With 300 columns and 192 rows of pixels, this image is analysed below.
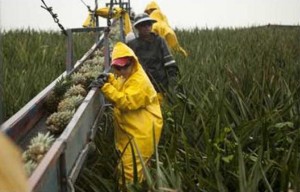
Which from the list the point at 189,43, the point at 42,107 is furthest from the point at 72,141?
the point at 189,43

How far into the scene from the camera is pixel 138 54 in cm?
498

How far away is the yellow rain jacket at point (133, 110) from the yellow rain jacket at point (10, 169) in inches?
93.7

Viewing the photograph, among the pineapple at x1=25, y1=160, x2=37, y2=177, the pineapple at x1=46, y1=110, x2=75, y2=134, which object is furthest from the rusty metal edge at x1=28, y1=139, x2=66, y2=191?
the pineapple at x1=46, y1=110, x2=75, y2=134

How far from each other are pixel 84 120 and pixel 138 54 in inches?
95.3

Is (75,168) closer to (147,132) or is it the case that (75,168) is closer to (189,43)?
(147,132)

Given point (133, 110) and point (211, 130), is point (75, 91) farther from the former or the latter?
point (211, 130)

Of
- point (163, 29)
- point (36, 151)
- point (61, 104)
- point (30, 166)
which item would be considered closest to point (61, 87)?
point (61, 104)

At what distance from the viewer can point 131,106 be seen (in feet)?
10.9

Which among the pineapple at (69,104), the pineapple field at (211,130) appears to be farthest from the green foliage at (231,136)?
the pineapple at (69,104)

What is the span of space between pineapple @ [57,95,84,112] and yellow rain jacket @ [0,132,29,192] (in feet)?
7.12

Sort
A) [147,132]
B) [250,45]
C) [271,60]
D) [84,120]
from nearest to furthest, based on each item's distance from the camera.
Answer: [84,120] < [147,132] < [271,60] < [250,45]

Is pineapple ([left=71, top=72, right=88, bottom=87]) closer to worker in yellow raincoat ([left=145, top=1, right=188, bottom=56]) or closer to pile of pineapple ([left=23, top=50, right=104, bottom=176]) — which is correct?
pile of pineapple ([left=23, top=50, right=104, bottom=176])

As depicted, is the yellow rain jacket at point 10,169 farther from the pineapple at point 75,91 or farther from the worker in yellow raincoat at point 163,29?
the worker in yellow raincoat at point 163,29

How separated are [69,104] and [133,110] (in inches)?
21.6
